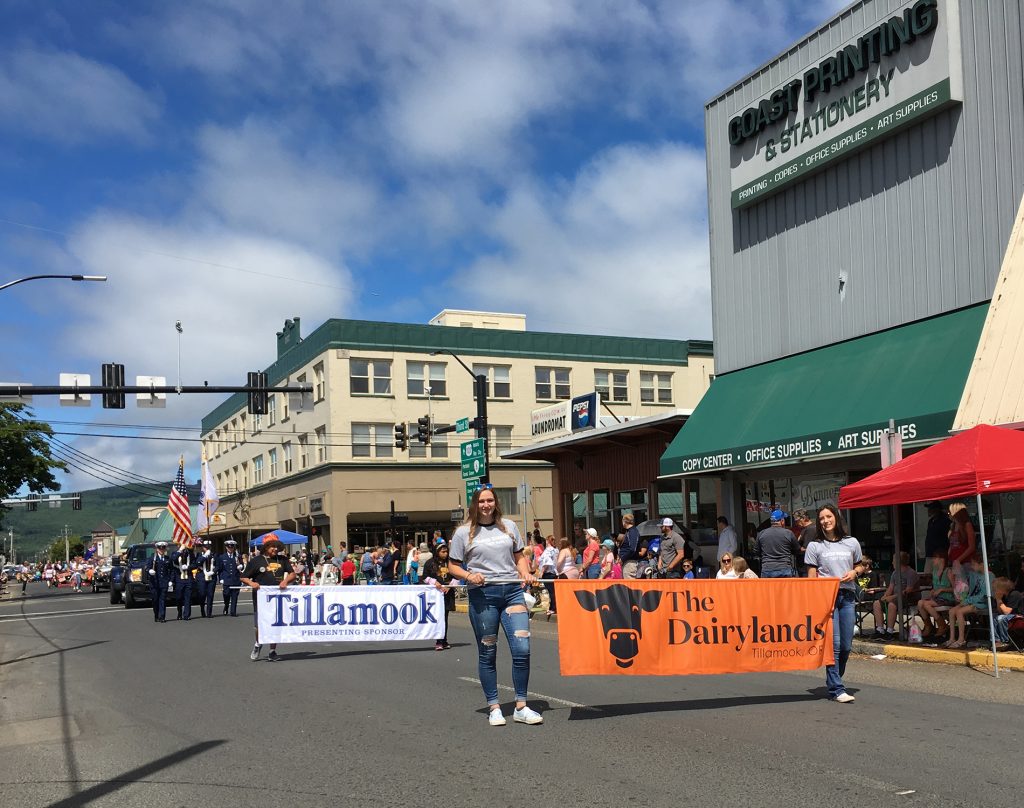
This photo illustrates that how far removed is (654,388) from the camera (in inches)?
2344

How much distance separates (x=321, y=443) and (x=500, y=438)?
30.0 feet

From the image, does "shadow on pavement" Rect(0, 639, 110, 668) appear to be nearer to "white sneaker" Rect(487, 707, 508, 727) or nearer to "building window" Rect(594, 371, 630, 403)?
"white sneaker" Rect(487, 707, 508, 727)

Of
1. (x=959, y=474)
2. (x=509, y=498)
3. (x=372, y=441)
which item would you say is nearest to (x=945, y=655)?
(x=959, y=474)

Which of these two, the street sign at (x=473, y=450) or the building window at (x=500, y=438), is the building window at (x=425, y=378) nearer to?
the building window at (x=500, y=438)

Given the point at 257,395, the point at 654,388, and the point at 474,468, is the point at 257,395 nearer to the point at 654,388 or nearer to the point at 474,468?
the point at 474,468

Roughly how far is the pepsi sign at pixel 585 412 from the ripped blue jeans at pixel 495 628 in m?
23.5

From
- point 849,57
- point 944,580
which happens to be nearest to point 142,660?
point 944,580

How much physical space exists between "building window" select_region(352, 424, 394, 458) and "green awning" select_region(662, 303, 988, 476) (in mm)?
33121

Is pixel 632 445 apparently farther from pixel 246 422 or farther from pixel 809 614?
pixel 246 422

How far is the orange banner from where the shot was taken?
30.5ft

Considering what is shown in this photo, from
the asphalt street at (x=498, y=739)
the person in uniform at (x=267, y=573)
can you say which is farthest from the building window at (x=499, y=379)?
the asphalt street at (x=498, y=739)

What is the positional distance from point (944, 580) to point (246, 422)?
60349 millimetres

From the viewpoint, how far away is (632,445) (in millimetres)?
28766

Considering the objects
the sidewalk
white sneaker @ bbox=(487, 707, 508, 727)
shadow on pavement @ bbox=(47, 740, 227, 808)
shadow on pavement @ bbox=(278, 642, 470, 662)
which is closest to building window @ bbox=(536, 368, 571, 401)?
shadow on pavement @ bbox=(278, 642, 470, 662)
